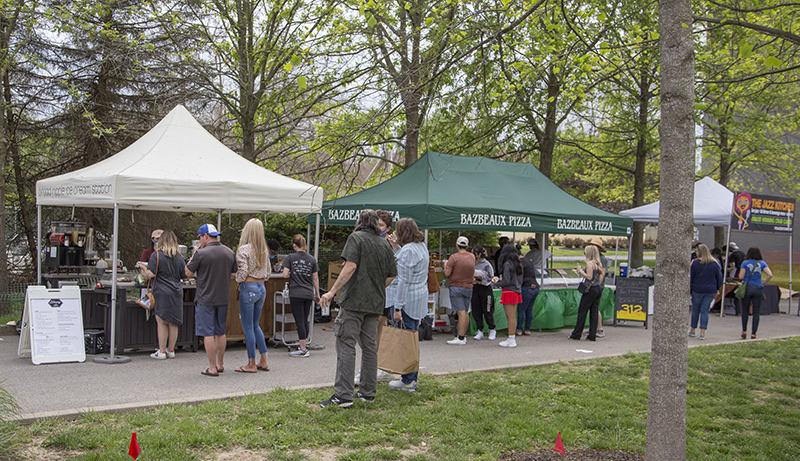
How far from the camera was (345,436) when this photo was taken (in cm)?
504

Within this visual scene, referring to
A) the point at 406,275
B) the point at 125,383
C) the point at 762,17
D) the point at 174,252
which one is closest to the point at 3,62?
the point at 174,252

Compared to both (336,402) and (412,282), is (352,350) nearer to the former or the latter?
(336,402)

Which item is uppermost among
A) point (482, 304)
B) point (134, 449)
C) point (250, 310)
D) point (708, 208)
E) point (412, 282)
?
point (708, 208)

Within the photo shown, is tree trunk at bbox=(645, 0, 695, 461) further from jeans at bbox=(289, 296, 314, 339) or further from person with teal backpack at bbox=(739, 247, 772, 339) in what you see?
person with teal backpack at bbox=(739, 247, 772, 339)

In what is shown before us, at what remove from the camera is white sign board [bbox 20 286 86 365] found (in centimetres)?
806

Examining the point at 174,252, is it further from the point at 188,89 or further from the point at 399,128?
the point at 399,128

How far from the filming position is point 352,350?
19.6ft

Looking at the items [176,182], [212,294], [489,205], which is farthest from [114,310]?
[489,205]

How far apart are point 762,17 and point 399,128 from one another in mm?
8945

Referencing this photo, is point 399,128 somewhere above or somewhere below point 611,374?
above

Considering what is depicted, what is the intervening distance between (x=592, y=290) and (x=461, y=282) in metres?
2.46

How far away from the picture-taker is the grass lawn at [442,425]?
15.5ft

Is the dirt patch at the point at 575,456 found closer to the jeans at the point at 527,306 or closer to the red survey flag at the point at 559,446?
the red survey flag at the point at 559,446

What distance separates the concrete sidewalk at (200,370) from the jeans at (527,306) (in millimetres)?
346
